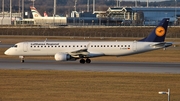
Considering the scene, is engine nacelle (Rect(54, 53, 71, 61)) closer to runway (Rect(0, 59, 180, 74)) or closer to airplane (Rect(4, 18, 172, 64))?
airplane (Rect(4, 18, 172, 64))

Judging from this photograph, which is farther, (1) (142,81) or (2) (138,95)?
(1) (142,81)

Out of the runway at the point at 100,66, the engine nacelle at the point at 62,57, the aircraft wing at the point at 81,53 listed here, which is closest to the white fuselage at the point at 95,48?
the aircraft wing at the point at 81,53

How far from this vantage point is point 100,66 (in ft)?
188

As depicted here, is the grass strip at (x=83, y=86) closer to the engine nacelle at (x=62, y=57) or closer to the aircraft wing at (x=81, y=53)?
the engine nacelle at (x=62, y=57)

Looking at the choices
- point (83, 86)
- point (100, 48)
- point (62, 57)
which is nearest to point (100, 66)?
point (100, 48)

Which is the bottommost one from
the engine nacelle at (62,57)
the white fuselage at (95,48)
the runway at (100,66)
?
the runway at (100,66)

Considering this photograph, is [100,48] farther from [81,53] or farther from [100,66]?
[100,66]

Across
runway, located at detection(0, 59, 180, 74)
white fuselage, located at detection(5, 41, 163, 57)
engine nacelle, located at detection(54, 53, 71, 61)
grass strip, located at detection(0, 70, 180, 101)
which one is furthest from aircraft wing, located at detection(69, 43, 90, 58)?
grass strip, located at detection(0, 70, 180, 101)

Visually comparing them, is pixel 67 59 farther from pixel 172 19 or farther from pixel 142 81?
pixel 172 19

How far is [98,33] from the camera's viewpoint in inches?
5517

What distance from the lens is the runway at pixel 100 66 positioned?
174 ft

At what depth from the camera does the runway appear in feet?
174

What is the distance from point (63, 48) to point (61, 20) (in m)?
127

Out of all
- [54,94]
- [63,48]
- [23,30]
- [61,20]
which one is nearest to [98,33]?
[23,30]
